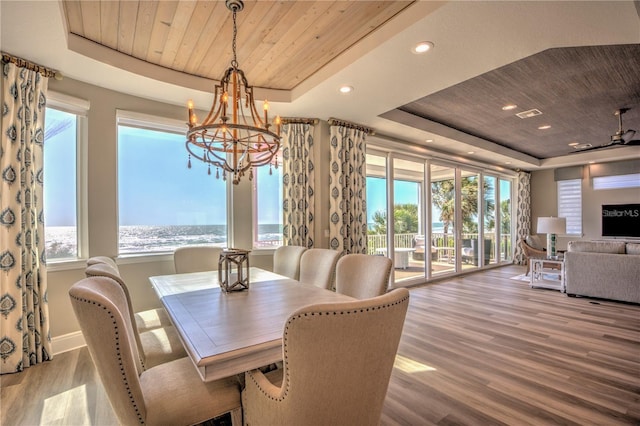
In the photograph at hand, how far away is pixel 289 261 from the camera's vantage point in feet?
10.1

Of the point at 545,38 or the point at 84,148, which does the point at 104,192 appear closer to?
the point at 84,148

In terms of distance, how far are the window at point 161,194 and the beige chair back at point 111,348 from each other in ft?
8.54

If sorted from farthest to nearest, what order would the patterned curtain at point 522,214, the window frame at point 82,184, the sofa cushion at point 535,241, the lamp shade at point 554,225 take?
the patterned curtain at point 522,214, the sofa cushion at point 535,241, the lamp shade at point 554,225, the window frame at point 82,184

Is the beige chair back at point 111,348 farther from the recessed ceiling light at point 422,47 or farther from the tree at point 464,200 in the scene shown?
the tree at point 464,200

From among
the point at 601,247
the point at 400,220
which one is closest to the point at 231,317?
the point at 400,220

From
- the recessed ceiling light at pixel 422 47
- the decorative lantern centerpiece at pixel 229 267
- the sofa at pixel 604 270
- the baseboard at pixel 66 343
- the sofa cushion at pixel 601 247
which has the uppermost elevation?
Result: the recessed ceiling light at pixel 422 47

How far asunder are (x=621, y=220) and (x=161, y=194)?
955cm

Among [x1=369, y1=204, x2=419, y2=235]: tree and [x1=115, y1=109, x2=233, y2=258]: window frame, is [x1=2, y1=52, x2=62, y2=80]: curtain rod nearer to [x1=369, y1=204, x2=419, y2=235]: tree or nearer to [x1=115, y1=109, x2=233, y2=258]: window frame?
[x1=115, y1=109, x2=233, y2=258]: window frame

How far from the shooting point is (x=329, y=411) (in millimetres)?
1011

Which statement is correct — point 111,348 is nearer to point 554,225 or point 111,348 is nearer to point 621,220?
point 554,225

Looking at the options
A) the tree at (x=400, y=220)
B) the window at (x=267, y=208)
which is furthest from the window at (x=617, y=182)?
the window at (x=267, y=208)

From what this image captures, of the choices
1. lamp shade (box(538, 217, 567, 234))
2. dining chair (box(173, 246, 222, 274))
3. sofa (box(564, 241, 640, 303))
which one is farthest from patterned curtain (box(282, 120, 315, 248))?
lamp shade (box(538, 217, 567, 234))

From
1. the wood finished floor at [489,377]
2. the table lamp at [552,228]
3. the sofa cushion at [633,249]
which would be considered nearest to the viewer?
the wood finished floor at [489,377]

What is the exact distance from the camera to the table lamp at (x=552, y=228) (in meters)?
5.68
